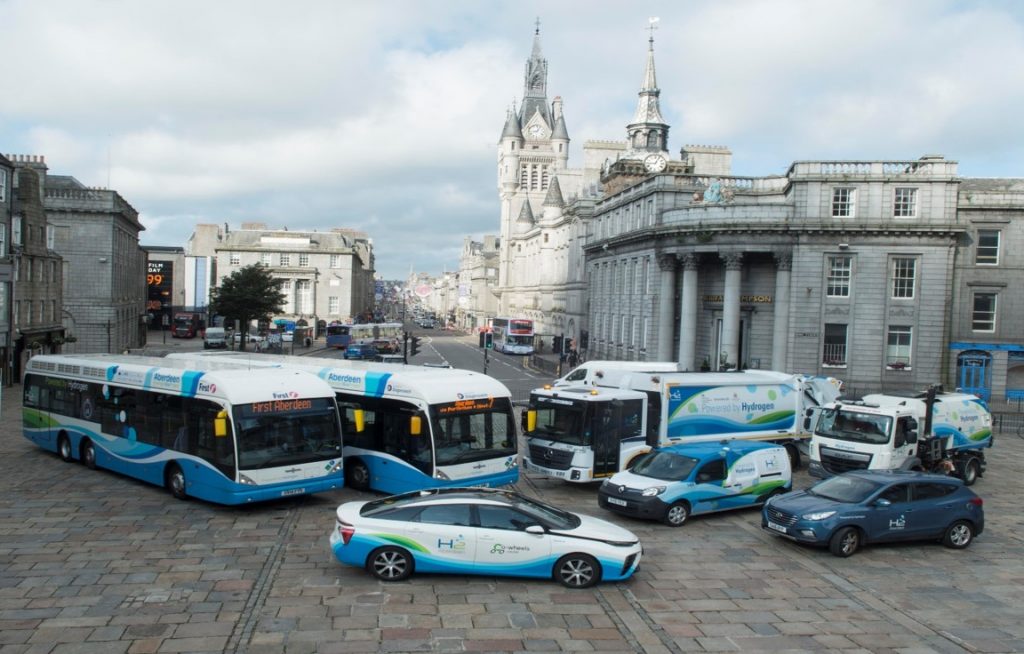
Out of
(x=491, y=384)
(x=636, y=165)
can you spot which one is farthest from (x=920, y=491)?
(x=636, y=165)

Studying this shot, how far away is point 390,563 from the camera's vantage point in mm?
12859

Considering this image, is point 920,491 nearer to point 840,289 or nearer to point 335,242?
point 840,289

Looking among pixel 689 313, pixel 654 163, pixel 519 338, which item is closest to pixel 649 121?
pixel 654 163

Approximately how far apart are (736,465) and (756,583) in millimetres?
4772

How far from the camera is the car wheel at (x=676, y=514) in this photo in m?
17.1

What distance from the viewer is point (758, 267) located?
149 feet

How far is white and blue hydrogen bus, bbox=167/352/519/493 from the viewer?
17.6m

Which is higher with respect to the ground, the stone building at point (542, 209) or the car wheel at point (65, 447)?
the stone building at point (542, 209)

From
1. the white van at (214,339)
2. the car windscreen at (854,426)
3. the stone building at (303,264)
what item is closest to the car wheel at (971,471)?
the car windscreen at (854,426)

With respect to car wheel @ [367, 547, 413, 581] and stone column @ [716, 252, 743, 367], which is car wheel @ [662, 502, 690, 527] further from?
stone column @ [716, 252, 743, 367]

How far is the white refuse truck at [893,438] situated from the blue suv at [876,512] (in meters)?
4.72

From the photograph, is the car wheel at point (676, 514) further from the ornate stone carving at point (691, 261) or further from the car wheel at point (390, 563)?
the ornate stone carving at point (691, 261)

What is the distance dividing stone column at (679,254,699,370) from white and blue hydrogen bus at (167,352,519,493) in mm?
29478

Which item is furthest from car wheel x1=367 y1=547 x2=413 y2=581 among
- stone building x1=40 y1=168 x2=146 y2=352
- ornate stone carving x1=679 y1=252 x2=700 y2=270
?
stone building x1=40 y1=168 x2=146 y2=352
